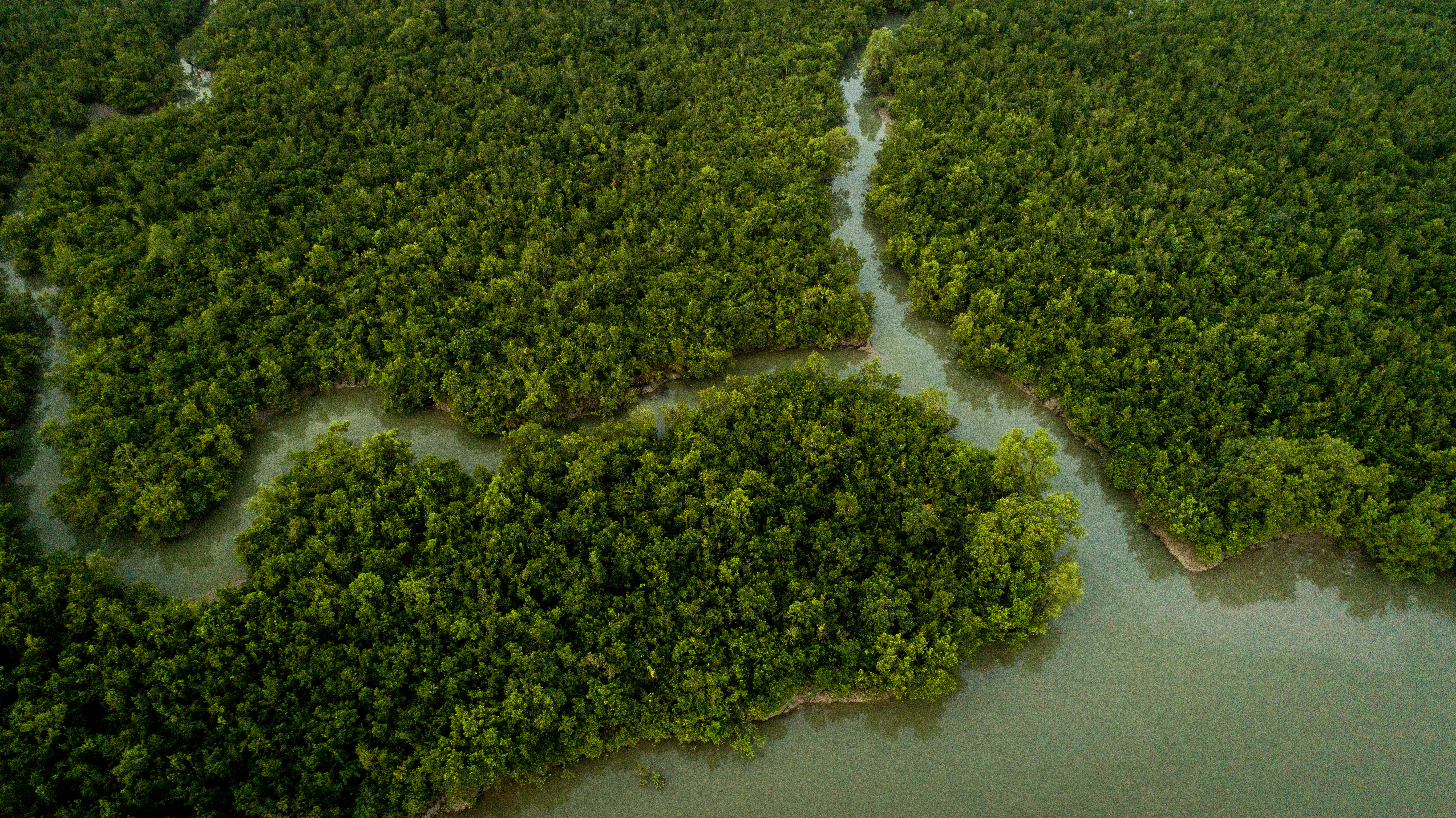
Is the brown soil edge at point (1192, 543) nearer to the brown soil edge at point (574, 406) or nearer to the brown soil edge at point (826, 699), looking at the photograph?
the brown soil edge at point (826, 699)

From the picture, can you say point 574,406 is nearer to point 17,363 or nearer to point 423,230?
point 423,230

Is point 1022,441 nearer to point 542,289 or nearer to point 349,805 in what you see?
point 542,289

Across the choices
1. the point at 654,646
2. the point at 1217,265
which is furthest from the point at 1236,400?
the point at 654,646

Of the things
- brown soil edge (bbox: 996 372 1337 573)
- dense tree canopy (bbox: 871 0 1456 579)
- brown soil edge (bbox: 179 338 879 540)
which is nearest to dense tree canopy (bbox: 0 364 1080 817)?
brown soil edge (bbox: 179 338 879 540)

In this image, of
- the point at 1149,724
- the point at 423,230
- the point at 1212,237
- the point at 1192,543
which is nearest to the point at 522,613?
the point at 423,230

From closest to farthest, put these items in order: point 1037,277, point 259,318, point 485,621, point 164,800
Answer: point 164,800 < point 485,621 < point 259,318 < point 1037,277

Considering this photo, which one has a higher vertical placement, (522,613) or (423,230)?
(423,230)

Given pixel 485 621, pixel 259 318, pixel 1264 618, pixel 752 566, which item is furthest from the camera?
pixel 259 318
